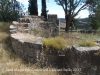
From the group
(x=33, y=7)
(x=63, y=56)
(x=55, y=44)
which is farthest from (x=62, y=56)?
(x=33, y=7)

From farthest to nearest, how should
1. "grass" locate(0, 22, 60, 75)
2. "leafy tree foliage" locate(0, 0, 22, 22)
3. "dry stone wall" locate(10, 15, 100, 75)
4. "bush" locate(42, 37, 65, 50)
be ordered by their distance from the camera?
"leafy tree foliage" locate(0, 0, 22, 22) → "bush" locate(42, 37, 65, 50) → "grass" locate(0, 22, 60, 75) → "dry stone wall" locate(10, 15, 100, 75)

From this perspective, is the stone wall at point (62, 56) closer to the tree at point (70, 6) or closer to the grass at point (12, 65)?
the grass at point (12, 65)

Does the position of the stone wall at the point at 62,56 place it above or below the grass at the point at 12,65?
above

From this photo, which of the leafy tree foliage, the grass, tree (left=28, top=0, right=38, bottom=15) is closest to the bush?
the grass

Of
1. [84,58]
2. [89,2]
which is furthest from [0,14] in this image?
[84,58]

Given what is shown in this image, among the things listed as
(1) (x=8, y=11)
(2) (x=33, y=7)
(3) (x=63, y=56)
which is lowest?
(3) (x=63, y=56)

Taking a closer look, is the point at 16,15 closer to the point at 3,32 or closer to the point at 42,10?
the point at 42,10

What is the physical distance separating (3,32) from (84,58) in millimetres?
5044

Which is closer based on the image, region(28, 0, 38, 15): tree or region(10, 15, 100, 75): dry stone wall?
region(10, 15, 100, 75): dry stone wall

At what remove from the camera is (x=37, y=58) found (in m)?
5.94

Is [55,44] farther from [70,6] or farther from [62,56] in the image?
[70,6]

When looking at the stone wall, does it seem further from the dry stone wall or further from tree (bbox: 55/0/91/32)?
tree (bbox: 55/0/91/32)

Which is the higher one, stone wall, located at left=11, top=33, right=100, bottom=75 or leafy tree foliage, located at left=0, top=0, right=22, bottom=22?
leafy tree foliage, located at left=0, top=0, right=22, bottom=22

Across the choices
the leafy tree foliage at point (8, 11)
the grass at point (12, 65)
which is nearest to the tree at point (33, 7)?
the leafy tree foliage at point (8, 11)
